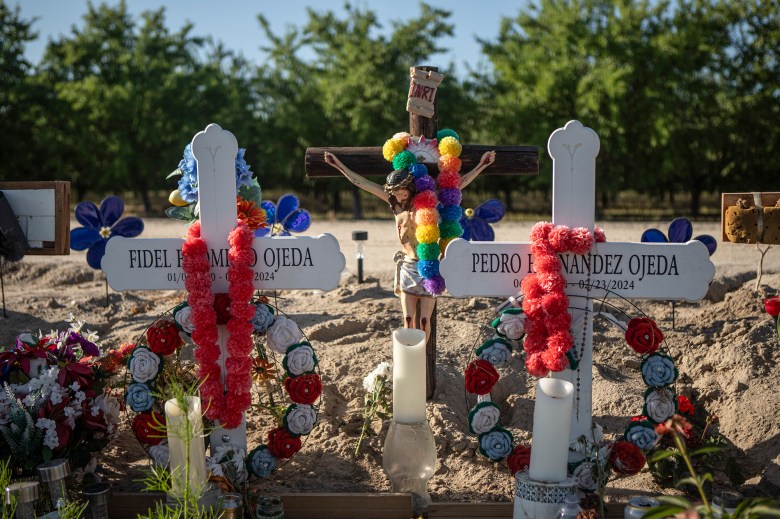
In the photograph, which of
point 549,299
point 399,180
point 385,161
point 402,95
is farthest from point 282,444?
point 402,95

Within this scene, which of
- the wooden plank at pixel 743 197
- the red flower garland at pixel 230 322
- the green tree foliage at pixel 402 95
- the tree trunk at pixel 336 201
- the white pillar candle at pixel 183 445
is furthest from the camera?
the tree trunk at pixel 336 201

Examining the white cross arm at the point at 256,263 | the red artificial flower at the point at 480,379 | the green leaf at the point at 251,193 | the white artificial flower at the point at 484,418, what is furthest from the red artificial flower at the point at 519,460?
the green leaf at the point at 251,193

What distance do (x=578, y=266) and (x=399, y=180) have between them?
149cm

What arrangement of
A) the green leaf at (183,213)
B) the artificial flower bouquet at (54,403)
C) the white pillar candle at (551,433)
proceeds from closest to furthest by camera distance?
the white pillar candle at (551,433) → the artificial flower bouquet at (54,403) → the green leaf at (183,213)

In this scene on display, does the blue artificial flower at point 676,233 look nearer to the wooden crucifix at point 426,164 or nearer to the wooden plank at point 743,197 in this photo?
the wooden plank at point 743,197

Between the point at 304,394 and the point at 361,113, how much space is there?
1862 cm

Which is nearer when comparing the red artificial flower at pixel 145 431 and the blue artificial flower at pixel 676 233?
the red artificial flower at pixel 145 431

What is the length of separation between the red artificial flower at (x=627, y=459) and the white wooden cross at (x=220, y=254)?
174 centimetres

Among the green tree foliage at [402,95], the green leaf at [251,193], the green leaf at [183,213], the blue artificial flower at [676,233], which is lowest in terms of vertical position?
the blue artificial flower at [676,233]

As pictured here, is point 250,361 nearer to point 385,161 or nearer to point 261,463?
point 261,463

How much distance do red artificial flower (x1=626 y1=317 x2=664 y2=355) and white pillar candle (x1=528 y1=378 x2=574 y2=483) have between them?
772 mm

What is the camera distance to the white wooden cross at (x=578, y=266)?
4340 mm

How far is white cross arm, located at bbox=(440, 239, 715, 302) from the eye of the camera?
14.2ft

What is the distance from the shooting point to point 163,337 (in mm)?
4535
